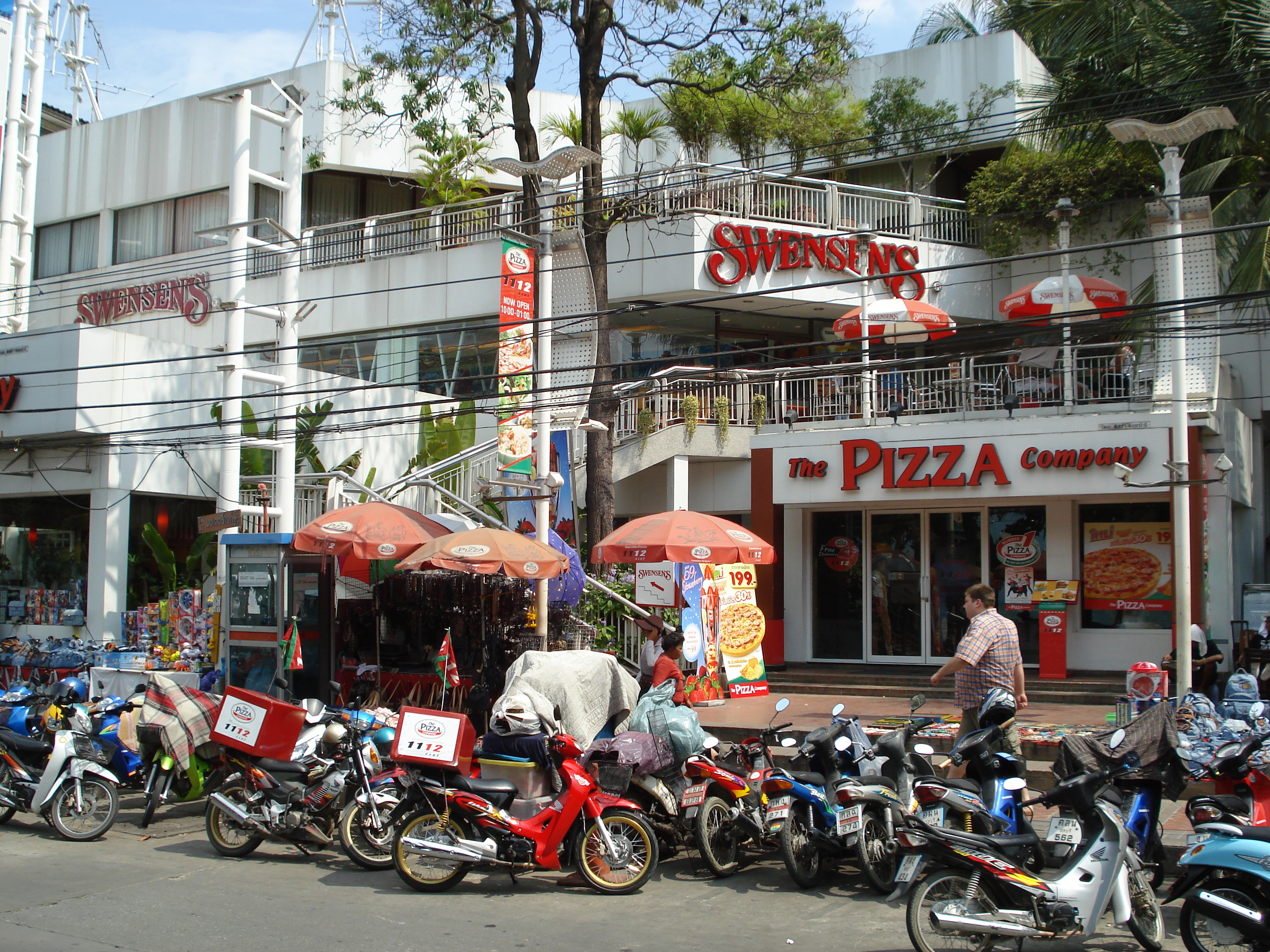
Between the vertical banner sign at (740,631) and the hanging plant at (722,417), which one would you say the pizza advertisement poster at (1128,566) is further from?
the hanging plant at (722,417)

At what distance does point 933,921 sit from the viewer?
602 cm

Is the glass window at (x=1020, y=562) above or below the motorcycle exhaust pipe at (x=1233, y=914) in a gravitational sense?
above

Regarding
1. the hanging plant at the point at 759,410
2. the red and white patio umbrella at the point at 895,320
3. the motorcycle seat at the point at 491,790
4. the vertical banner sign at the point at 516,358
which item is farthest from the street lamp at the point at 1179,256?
the hanging plant at the point at 759,410

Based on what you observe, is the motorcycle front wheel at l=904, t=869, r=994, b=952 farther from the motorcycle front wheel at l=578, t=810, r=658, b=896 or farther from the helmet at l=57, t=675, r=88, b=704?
the helmet at l=57, t=675, r=88, b=704

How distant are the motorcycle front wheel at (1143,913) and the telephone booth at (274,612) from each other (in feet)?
31.7

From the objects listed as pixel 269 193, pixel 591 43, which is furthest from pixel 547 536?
pixel 269 193

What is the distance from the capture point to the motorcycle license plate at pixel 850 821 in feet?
25.1

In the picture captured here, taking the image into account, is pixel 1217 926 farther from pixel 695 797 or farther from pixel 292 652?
pixel 292 652

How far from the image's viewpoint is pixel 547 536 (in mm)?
14258

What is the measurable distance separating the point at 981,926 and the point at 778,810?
2.16 metres

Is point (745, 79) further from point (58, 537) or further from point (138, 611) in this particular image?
point (58, 537)

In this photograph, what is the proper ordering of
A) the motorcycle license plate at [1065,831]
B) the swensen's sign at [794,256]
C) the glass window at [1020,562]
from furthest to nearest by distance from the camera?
the swensen's sign at [794,256] → the glass window at [1020,562] → the motorcycle license plate at [1065,831]

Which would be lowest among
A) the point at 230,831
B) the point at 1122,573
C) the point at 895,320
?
the point at 230,831

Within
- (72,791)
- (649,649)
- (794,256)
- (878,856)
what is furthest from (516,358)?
(878,856)
